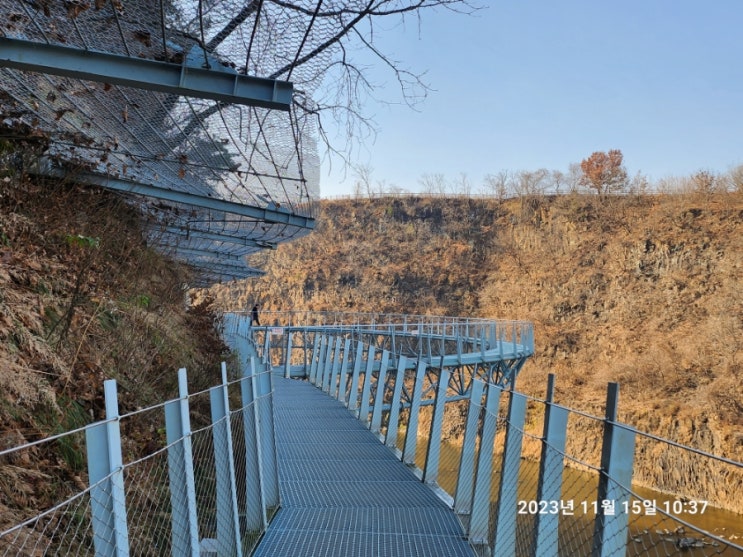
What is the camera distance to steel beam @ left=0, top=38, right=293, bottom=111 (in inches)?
207

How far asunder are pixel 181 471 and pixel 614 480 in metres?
2.05

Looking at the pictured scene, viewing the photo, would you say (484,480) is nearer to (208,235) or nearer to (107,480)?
(107,480)

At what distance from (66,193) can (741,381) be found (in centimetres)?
3193

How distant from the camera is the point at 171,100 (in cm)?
774

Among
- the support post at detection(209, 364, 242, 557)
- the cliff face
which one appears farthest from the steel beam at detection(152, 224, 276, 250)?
the cliff face

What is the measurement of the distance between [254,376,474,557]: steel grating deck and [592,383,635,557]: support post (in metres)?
1.95

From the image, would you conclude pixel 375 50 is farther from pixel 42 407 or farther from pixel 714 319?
pixel 714 319

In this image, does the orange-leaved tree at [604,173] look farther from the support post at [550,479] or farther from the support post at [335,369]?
the support post at [550,479]

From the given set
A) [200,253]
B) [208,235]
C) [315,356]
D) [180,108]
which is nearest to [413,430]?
[180,108]

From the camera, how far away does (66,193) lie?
913cm

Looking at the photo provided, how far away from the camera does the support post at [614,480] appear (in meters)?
2.51

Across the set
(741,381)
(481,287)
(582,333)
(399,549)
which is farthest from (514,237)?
(399,549)

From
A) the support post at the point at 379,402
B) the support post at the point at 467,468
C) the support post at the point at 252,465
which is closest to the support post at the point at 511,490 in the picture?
the support post at the point at 467,468

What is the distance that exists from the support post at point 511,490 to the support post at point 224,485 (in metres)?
1.65
